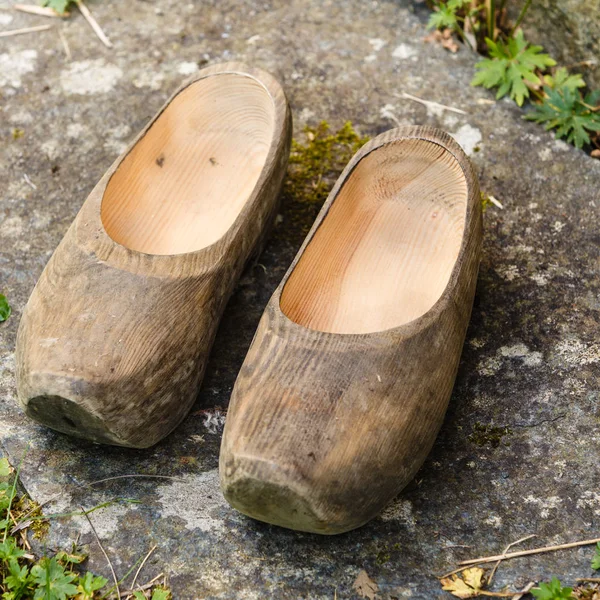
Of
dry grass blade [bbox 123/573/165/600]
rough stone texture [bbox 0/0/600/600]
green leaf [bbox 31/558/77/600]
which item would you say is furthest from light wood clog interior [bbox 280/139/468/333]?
green leaf [bbox 31/558/77/600]

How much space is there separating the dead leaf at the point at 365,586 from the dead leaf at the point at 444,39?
6.61ft

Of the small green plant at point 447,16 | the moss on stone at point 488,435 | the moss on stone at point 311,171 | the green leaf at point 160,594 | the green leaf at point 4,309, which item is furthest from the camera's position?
the small green plant at point 447,16

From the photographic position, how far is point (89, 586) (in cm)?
187

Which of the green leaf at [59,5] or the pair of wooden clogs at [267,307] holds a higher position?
the green leaf at [59,5]

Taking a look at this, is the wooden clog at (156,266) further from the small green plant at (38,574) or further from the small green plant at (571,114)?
the small green plant at (571,114)

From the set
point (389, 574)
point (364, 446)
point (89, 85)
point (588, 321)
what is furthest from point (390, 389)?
point (89, 85)

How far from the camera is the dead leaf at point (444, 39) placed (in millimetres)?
3141

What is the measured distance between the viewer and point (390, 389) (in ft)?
6.26

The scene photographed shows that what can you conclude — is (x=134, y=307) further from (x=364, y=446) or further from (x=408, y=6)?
(x=408, y=6)

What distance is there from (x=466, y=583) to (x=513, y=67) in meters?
1.81

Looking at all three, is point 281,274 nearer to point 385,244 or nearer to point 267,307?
point 385,244

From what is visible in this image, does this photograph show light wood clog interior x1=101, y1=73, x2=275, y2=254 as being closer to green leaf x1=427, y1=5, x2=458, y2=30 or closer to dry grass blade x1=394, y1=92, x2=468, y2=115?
dry grass blade x1=394, y1=92, x2=468, y2=115

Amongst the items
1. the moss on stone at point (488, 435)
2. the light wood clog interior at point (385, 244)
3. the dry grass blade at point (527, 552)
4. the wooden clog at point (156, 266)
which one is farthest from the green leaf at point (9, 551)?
the moss on stone at point (488, 435)

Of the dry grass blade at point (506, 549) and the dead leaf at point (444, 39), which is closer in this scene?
the dry grass blade at point (506, 549)
